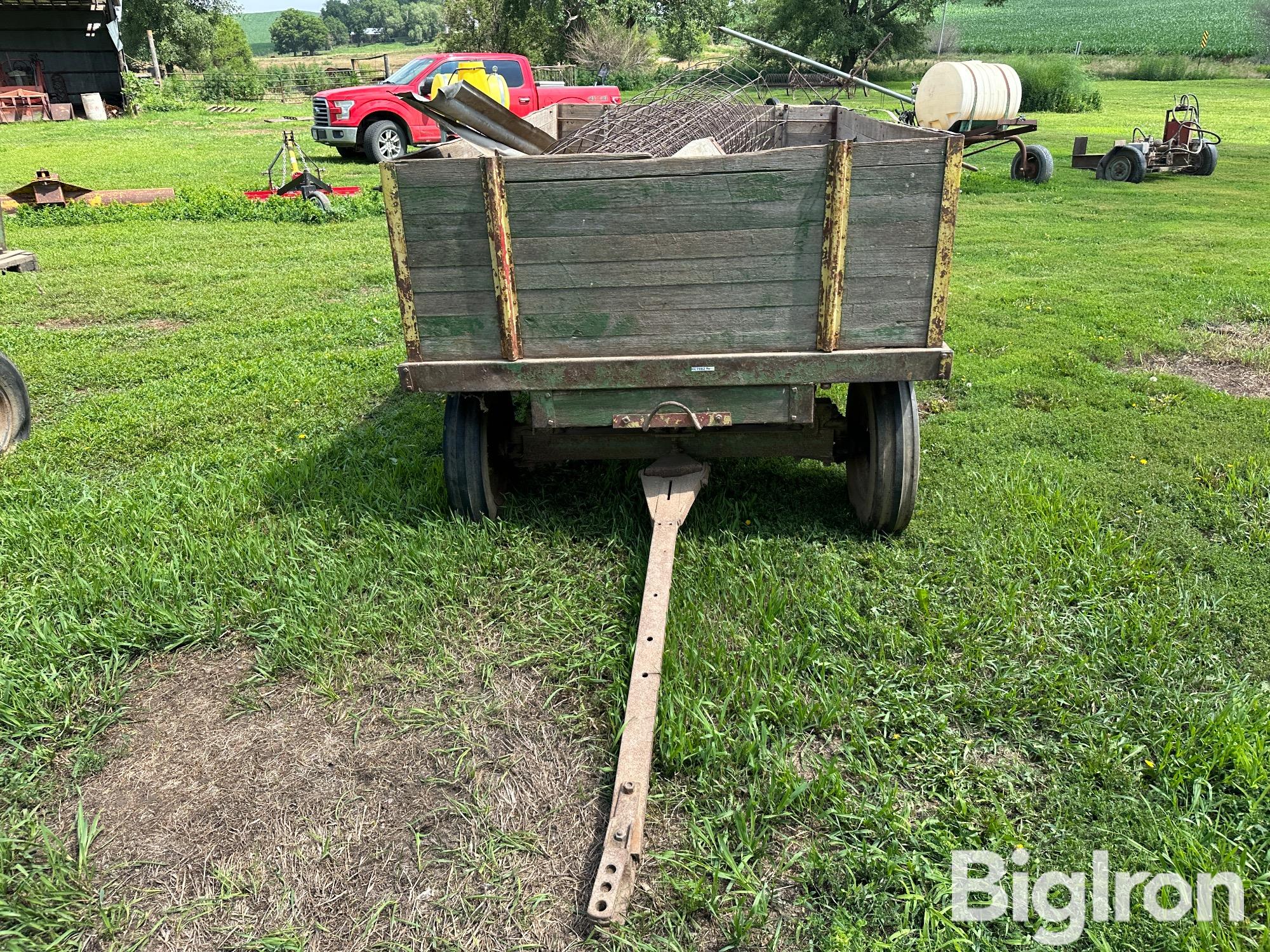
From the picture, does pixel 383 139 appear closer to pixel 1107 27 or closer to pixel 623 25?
pixel 623 25

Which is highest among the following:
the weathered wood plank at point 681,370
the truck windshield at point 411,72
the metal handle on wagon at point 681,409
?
the truck windshield at point 411,72

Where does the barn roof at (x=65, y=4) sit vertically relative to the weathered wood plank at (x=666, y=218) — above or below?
above

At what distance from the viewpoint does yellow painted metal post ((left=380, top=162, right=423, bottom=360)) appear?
3.02 m

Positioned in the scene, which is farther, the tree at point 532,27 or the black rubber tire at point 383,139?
the tree at point 532,27

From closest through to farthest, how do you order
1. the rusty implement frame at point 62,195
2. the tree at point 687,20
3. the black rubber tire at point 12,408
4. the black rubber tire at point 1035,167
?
the black rubber tire at point 12,408 < the rusty implement frame at point 62,195 < the black rubber tire at point 1035,167 < the tree at point 687,20

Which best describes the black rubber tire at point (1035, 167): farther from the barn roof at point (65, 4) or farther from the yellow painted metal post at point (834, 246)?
the barn roof at point (65, 4)

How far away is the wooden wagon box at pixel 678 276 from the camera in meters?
2.97

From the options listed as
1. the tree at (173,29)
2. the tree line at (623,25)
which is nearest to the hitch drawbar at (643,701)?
the tree line at (623,25)

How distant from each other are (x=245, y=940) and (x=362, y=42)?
168577 millimetres

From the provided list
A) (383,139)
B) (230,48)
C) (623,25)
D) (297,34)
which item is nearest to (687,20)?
(623,25)

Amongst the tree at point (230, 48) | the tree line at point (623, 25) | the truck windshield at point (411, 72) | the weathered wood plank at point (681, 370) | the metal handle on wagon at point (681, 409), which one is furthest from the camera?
the tree at point (230, 48)

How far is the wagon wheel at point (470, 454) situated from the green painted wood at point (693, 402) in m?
0.36

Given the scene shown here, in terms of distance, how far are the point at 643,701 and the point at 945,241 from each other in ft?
5.94

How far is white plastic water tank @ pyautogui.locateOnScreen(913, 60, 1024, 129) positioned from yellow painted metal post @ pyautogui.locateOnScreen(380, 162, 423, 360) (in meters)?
12.2
